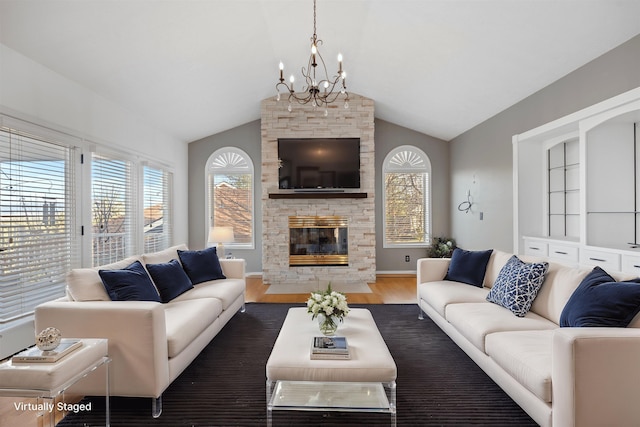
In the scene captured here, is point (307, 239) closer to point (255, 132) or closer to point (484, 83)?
point (255, 132)

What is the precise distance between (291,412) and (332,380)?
46cm

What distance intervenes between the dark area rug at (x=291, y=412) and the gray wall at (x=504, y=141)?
7.79 ft

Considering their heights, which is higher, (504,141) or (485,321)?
(504,141)

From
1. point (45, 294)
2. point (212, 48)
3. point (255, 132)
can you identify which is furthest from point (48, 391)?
point (255, 132)

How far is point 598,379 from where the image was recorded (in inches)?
60.0

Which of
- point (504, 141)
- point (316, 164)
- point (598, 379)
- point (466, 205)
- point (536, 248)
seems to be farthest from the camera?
point (466, 205)

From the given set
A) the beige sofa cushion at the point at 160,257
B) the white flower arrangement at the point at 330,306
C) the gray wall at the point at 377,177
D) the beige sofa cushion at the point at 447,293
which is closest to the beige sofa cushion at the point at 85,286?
the beige sofa cushion at the point at 160,257

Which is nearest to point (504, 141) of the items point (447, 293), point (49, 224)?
point (447, 293)

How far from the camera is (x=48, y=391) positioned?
1.54m

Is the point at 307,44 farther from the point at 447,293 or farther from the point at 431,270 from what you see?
the point at 447,293

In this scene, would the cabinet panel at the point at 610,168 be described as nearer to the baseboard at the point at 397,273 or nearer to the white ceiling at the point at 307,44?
the white ceiling at the point at 307,44

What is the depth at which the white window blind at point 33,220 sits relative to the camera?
264 cm

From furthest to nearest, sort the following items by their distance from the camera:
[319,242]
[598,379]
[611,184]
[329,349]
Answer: [319,242], [611,184], [329,349], [598,379]

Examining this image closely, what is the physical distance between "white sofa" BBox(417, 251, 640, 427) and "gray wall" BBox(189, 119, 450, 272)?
3.61 metres
